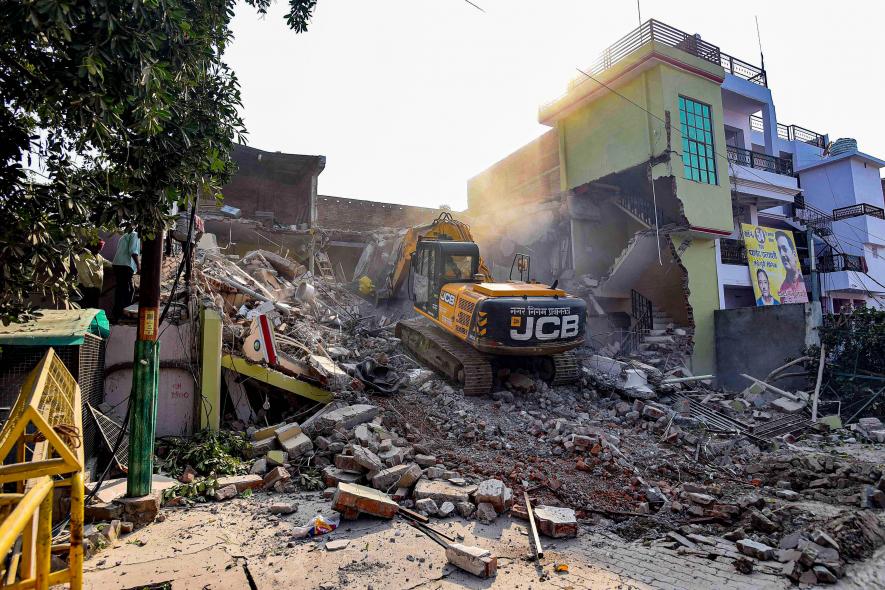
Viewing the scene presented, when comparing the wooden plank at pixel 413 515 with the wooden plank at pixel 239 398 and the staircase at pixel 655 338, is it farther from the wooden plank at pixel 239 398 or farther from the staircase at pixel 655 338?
the staircase at pixel 655 338

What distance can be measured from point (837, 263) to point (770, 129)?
6.33 metres

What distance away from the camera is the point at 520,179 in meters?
20.5

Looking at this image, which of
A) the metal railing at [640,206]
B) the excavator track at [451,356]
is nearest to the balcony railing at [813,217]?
the metal railing at [640,206]

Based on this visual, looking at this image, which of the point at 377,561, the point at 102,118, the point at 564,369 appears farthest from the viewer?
the point at 564,369

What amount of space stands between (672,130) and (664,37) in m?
2.94

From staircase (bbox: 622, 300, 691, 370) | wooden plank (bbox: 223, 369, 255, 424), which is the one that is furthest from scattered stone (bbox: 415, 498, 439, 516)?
staircase (bbox: 622, 300, 691, 370)

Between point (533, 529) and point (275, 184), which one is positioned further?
point (275, 184)

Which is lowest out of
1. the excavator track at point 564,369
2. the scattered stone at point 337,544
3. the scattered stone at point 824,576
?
the scattered stone at point 824,576

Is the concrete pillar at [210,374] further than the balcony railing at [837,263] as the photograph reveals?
No

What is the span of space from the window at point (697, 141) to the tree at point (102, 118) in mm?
14034

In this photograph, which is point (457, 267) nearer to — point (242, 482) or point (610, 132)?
point (242, 482)

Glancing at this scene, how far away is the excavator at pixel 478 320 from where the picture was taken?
27.1 ft

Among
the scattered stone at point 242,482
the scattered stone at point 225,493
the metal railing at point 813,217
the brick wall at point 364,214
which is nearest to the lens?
the scattered stone at point 225,493

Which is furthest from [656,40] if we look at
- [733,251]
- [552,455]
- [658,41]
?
[552,455]
